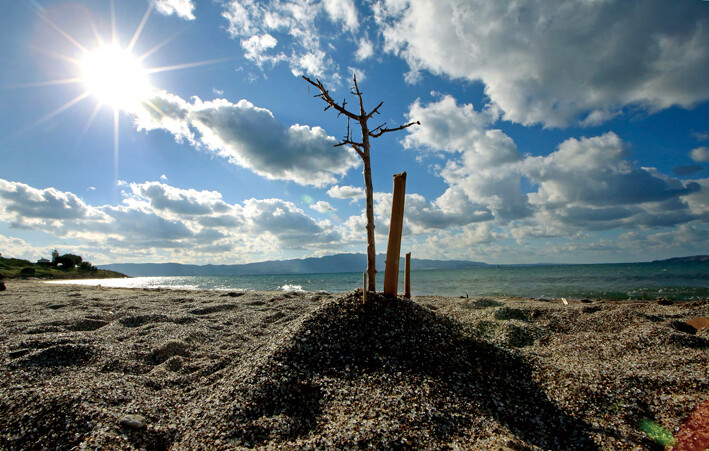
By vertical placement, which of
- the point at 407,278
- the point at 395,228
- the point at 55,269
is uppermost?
the point at 395,228

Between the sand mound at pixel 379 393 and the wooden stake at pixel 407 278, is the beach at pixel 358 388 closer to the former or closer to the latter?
the sand mound at pixel 379 393

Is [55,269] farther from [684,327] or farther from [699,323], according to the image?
[699,323]

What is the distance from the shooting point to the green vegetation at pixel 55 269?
37.3 m

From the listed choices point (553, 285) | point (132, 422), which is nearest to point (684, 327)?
point (132, 422)

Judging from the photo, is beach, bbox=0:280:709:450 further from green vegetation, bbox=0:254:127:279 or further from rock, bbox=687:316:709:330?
green vegetation, bbox=0:254:127:279

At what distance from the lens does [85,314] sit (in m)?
9.73

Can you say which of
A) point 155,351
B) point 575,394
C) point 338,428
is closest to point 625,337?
point 575,394

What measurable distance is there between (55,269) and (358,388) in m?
64.1

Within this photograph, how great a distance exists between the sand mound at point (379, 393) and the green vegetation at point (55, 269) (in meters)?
47.7

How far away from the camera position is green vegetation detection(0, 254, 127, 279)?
122 feet

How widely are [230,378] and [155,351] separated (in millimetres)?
2743

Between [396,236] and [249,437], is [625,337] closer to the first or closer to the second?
[396,236]

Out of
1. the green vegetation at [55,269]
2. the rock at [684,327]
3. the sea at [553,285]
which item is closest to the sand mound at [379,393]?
the rock at [684,327]

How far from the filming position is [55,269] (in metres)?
46.4
